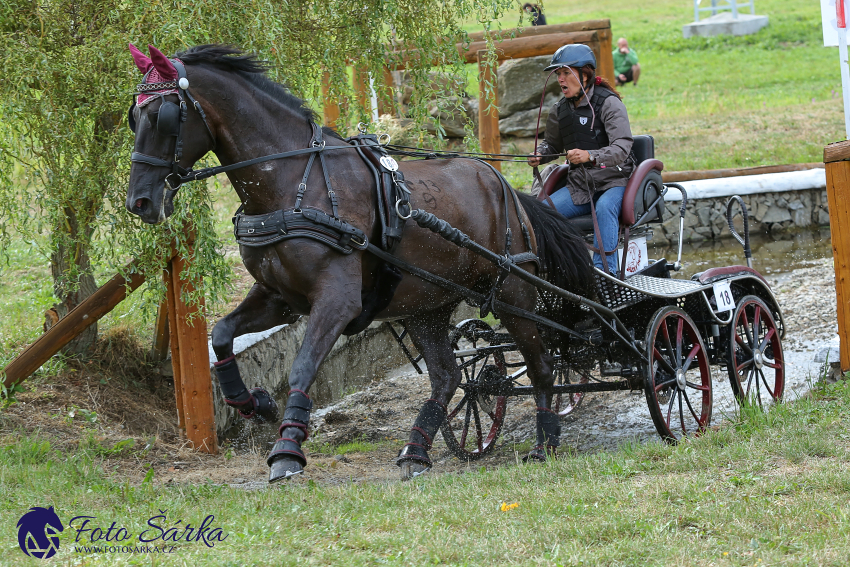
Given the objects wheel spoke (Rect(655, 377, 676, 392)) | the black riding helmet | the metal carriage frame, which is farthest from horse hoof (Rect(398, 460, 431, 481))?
the black riding helmet

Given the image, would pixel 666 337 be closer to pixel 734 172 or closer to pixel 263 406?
pixel 263 406

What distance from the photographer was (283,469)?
393cm

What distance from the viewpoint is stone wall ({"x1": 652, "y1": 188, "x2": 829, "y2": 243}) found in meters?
12.4

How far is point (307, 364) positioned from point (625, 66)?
2050 cm

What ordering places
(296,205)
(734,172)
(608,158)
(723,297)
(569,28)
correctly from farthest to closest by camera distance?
1. (734,172)
2. (569,28)
3. (723,297)
4. (608,158)
5. (296,205)

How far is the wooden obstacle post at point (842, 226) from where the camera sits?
6.23m

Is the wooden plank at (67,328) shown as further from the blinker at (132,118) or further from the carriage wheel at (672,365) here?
the carriage wheel at (672,365)

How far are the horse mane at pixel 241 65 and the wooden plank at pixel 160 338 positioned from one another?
2.39 m

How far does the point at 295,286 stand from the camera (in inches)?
173

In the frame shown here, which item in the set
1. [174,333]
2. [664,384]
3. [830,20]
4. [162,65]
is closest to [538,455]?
[664,384]

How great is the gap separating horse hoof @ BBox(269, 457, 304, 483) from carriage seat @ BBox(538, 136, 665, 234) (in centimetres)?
290

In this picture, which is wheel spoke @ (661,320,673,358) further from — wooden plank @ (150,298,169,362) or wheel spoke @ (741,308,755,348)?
wooden plank @ (150,298,169,362)

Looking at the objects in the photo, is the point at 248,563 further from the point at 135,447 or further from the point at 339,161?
the point at 135,447

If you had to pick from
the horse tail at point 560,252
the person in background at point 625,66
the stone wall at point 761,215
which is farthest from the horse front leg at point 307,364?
the person in background at point 625,66
